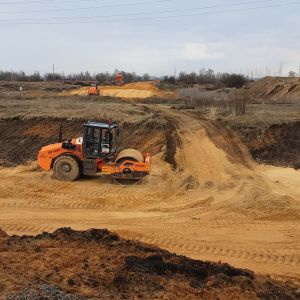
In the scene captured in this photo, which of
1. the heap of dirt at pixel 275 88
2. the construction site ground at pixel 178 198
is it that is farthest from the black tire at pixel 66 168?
the heap of dirt at pixel 275 88

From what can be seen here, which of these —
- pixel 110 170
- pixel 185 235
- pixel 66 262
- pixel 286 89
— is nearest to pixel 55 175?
pixel 110 170

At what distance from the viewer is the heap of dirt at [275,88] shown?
50031 mm

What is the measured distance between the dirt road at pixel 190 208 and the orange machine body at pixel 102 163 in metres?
0.47

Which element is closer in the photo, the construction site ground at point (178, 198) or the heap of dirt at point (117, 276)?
the heap of dirt at point (117, 276)

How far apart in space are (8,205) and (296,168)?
11.8m

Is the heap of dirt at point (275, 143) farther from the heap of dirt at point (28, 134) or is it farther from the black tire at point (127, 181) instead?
the heap of dirt at point (28, 134)

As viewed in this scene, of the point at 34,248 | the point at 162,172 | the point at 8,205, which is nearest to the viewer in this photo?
the point at 34,248

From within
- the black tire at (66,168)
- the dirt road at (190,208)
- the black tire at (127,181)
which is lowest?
the dirt road at (190,208)

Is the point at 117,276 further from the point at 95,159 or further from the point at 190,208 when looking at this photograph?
the point at 95,159

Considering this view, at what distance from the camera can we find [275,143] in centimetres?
2359

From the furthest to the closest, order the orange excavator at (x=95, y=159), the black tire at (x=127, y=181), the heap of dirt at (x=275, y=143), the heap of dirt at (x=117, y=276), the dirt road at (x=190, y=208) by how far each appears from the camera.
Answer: the heap of dirt at (x=275, y=143) < the black tire at (x=127, y=181) < the orange excavator at (x=95, y=159) < the dirt road at (x=190, y=208) < the heap of dirt at (x=117, y=276)

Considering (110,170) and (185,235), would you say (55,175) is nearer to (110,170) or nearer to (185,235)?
(110,170)

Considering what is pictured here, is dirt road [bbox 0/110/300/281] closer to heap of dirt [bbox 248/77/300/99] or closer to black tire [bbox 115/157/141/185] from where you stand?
black tire [bbox 115/157/141/185]

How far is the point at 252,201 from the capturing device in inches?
623
